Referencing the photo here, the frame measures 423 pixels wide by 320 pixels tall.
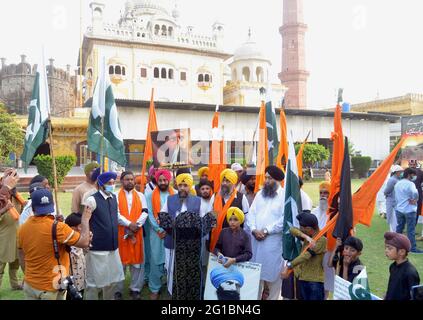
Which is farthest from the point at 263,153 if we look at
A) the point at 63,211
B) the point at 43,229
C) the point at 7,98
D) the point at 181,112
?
the point at 7,98

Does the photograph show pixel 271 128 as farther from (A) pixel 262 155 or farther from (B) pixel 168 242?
(B) pixel 168 242

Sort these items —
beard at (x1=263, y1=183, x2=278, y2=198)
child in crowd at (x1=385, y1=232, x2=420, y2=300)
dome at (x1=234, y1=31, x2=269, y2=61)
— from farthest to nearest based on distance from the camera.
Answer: dome at (x1=234, y1=31, x2=269, y2=61)
beard at (x1=263, y1=183, x2=278, y2=198)
child in crowd at (x1=385, y1=232, x2=420, y2=300)

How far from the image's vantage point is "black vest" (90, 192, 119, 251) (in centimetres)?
398

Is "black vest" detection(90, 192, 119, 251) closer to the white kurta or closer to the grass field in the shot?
the grass field

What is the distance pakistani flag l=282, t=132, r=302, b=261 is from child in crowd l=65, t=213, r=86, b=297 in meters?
2.07

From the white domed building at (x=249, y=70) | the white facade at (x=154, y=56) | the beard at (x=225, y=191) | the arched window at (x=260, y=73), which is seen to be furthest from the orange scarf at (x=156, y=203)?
the arched window at (x=260, y=73)

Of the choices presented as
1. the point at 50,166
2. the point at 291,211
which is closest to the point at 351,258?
the point at 291,211

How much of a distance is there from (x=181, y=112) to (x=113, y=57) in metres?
9.82

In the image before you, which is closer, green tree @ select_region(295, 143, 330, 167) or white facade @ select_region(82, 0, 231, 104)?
green tree @ select_region(295, 143, 330, 167)

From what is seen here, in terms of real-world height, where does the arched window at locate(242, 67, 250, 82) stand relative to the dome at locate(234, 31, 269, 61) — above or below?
below

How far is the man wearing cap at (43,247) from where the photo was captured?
289 cm

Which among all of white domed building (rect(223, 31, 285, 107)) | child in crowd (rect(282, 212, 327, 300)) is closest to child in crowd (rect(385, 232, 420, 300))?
child in crowd (rect(282, 212, 327, 300))

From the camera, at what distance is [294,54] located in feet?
136
